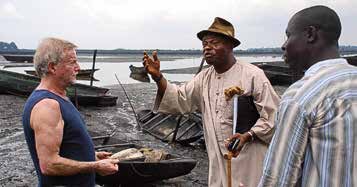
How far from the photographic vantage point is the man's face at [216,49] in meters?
3.87

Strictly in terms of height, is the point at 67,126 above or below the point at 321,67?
→ below

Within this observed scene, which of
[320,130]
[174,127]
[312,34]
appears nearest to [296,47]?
[312,34]

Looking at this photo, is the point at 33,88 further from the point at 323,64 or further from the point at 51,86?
the point at 323,64

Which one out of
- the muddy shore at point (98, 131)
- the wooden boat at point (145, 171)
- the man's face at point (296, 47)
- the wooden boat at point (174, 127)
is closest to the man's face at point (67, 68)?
the man's face at point (296, 47)

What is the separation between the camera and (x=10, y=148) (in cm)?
1001

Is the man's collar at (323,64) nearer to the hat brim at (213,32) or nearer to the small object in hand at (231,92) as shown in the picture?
the small object in hand at (231,92)


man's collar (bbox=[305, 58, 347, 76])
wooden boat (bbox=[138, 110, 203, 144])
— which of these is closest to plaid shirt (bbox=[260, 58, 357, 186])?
man's collar (bbox=[305, 58, 347, 76])

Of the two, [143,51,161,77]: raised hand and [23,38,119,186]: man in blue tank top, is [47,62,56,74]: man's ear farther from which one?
[143,51,161,77]: raised hand

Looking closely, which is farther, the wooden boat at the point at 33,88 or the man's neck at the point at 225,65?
the wooden boat at the point at 33,88

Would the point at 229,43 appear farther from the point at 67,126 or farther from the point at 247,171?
the point at 67,126

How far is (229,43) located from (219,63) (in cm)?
23

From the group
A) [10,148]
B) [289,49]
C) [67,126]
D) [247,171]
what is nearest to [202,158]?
[10,148]

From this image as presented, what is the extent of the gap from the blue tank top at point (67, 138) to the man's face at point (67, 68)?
0.48 ft

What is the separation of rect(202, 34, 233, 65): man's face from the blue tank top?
1.43m
